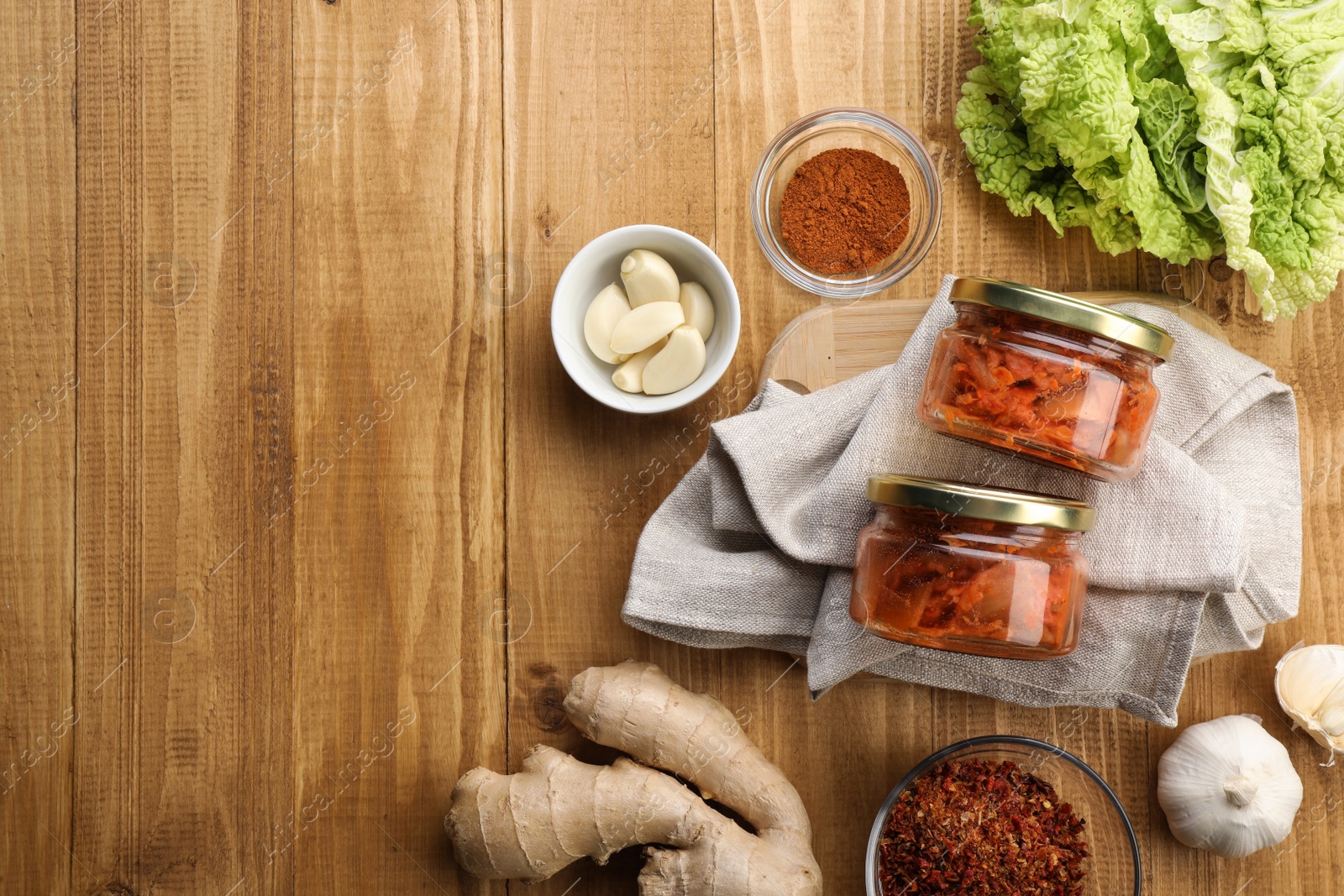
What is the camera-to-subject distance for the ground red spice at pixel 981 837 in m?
1.08

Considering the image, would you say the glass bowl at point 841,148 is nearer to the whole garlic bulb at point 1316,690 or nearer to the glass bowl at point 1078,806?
the glass bowl at point 1078,806

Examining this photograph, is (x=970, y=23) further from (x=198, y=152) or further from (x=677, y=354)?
(x=198, y=152)

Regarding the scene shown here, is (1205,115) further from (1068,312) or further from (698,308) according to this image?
(698,308)

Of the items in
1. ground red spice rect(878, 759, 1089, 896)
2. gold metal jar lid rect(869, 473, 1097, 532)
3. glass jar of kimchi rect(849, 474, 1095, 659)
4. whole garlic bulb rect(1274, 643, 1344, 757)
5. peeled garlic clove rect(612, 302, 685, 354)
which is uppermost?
peeled garlic clove rect(612, 302, 685, 354)

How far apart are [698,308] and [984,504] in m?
0.43

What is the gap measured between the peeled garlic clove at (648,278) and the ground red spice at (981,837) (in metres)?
0.70

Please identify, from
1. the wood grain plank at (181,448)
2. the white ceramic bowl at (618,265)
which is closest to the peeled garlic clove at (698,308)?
the white ceramic bowl at (618,265)

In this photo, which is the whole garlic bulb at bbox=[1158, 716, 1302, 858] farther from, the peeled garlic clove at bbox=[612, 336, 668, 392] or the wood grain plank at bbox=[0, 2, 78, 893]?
the wood grain plank at bbox=[0, 2, 78, 893]

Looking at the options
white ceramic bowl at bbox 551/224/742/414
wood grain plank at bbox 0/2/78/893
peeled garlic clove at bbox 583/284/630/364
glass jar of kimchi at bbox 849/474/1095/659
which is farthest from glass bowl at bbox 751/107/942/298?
wood grain plank at bbox 0/2/78/893

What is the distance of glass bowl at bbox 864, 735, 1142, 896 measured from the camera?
1129mm

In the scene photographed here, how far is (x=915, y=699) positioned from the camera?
3.99ft

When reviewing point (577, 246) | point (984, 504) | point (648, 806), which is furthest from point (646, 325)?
point (648, 806)

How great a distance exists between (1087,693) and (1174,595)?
0.16 m

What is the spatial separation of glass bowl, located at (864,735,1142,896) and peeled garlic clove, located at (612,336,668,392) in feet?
1.96
